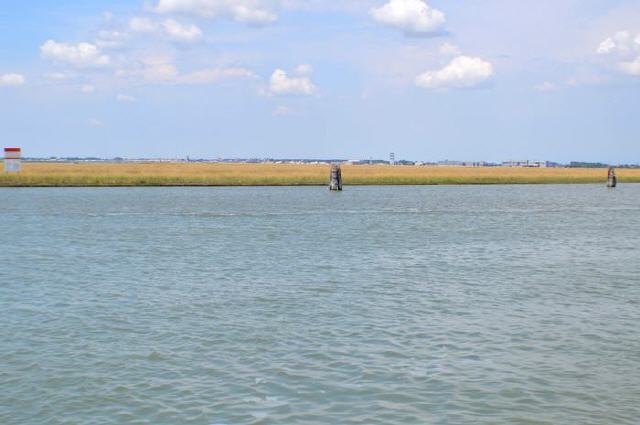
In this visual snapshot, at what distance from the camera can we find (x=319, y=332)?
57.6 feet

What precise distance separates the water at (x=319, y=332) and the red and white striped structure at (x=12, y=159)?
79205 mm

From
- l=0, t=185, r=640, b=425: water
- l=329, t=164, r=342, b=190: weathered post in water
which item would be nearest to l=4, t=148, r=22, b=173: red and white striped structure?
l=329, t=164, r=342, b=190: weathered post in water

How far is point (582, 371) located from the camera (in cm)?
1434

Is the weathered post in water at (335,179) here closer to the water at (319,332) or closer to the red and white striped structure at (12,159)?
the red and white striped structure at (12,159)

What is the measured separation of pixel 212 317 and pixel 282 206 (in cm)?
5338

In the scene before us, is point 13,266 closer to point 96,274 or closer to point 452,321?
point 96,274

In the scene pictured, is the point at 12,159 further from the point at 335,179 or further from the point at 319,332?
the point at 319,332

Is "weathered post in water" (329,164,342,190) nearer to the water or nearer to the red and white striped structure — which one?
the red and white striped structure

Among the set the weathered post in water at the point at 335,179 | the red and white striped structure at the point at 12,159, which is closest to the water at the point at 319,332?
the weathered post in water at the point at 335,179

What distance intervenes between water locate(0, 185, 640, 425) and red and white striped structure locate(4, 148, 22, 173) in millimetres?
79205

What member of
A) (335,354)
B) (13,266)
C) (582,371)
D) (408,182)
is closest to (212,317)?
(335,354)

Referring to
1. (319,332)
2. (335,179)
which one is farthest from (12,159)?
(319,332)

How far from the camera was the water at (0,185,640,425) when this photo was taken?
1241cm

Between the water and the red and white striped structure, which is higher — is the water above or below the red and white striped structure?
below
